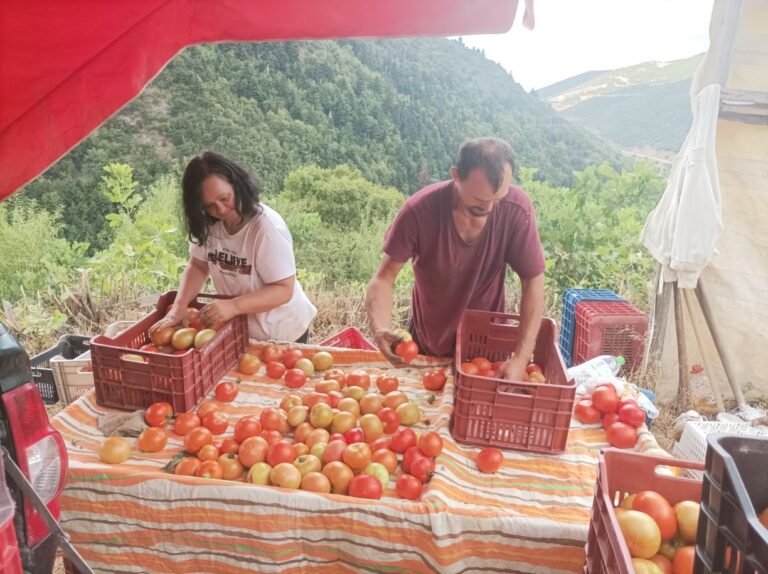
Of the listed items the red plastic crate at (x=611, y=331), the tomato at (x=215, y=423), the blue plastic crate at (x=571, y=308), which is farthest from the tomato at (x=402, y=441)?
the blue plastic crate at (x=571, y=308)

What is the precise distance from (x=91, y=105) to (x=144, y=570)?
1.81 meters

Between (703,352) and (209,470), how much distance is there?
12.7 ft

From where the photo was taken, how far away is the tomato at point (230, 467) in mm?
2227

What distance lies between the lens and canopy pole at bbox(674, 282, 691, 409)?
436 centimetres

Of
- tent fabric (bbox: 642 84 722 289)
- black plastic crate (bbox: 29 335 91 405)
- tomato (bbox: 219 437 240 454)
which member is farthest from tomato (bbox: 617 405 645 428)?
black plastic crate (bbox: 29 335 91 405)

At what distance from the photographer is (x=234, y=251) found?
3242 millimetres

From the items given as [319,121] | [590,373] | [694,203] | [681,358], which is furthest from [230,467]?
[319,121]

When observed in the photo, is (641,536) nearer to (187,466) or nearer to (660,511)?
(660,511)

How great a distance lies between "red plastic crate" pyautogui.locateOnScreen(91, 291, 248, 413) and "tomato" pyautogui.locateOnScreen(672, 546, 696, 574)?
6.45 feet

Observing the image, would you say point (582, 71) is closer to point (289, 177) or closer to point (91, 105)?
point (289, 177)

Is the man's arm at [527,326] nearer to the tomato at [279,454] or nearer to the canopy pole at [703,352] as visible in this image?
the tomato at [279,454]

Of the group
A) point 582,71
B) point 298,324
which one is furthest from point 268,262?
point 582,71

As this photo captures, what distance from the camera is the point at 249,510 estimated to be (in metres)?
2.05

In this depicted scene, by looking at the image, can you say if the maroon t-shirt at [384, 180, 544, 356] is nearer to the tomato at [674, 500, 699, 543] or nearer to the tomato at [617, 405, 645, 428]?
the tomato at [617, 405, 645, 428]
